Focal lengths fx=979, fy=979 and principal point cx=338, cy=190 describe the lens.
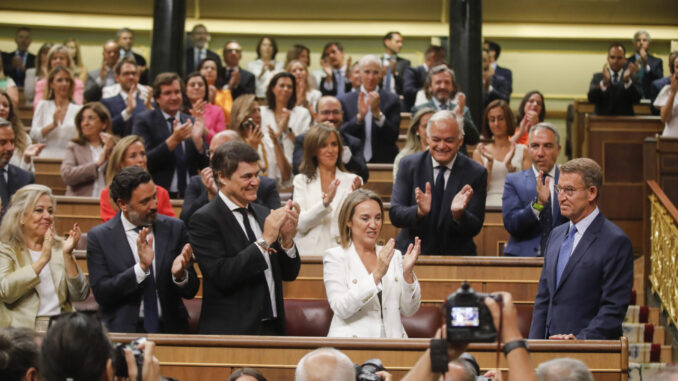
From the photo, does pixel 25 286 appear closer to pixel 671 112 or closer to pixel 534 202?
pixel 534 202

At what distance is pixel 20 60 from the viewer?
10016 mm

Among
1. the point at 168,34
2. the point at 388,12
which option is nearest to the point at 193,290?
the point at 168,34

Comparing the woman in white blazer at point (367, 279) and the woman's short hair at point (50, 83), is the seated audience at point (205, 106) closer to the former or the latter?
the woman's short hair at point (50, 83)

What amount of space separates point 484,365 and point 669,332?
2123mm

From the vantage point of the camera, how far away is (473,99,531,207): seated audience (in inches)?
242

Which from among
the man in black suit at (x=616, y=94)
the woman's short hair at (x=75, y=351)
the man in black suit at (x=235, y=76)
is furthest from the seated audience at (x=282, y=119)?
the woman's short hair at (x=75, y=351)

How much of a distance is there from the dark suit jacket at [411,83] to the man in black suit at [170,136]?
294 centimetres

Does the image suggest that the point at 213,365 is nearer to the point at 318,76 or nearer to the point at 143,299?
the point at 143,299

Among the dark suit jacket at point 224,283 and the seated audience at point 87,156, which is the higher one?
the seated audience at point 87,156

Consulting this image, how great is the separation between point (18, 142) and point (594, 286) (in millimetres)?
4094

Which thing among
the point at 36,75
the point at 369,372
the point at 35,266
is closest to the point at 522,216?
the point at 369,372

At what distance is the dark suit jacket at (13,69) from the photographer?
10.0 metres

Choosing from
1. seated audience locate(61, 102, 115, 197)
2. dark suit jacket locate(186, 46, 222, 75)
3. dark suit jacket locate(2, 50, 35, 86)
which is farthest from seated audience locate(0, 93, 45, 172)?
dark suit jacket locate(2, 50, 35, 86)

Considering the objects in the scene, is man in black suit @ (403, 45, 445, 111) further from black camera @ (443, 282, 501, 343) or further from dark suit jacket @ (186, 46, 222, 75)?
black camera @ (443, 282, 501, 343)
